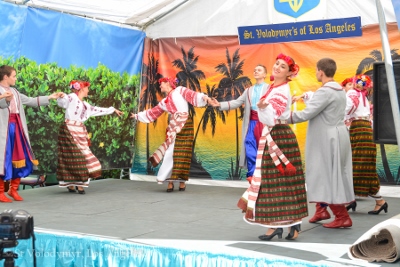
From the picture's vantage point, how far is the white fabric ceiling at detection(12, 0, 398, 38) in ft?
24.5

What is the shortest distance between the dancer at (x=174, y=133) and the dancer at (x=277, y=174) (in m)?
2.89

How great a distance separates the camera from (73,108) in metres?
7.26

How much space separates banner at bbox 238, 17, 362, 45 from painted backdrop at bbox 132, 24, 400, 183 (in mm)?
130

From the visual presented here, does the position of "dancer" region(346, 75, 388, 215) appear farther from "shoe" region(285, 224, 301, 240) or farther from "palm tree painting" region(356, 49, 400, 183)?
"shoe" region(285, 224, 301, 240)

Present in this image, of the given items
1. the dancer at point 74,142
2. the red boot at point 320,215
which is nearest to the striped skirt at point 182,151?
the dancer at point 74,142

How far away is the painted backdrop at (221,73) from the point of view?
7.51 m

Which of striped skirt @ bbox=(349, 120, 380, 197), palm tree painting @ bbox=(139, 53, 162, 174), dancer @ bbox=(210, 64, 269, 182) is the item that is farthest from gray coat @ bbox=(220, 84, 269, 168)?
palm tree painting @ bbox=(139, 53, 162, 174)

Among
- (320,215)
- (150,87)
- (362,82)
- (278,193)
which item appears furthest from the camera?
(150,87)

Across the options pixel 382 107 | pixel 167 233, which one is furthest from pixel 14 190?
pixel 382 107

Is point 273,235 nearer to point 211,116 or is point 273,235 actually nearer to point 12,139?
point 12,139

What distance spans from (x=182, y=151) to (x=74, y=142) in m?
1.21

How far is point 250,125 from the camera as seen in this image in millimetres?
7203

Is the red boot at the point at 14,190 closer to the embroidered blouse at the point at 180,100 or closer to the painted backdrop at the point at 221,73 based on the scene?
the embroidered blouse at the point at 180,100

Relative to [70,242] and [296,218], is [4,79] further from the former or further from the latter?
[296,218]
